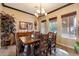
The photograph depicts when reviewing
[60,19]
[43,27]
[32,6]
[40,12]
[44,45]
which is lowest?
[44,45]

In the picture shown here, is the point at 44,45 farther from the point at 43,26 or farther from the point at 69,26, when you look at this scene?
the point at 69,26

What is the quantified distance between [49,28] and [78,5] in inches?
25.7

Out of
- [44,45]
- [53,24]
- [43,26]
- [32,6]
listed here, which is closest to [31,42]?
[44,45]

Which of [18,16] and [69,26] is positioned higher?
[18,16]

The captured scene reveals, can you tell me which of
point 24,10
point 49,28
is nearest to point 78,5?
point 49,28

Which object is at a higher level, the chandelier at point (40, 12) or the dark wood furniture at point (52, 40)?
the chandelier at point (40, 12)

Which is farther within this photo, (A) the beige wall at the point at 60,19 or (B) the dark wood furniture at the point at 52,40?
(B) the dark wood furniture at the point at 52,40

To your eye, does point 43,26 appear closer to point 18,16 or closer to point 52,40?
point 52,40

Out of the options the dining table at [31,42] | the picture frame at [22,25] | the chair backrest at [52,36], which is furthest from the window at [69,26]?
the picture frame at [22,25]

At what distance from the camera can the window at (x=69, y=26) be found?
219 cm

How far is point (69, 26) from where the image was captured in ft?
7.33

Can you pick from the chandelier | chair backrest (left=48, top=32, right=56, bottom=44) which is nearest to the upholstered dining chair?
chair backrest (left=48, top=32, right=56, bottom=44)

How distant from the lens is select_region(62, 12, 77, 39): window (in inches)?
86.2

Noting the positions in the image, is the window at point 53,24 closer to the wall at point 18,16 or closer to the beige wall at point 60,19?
the beige wall at point 60,19
